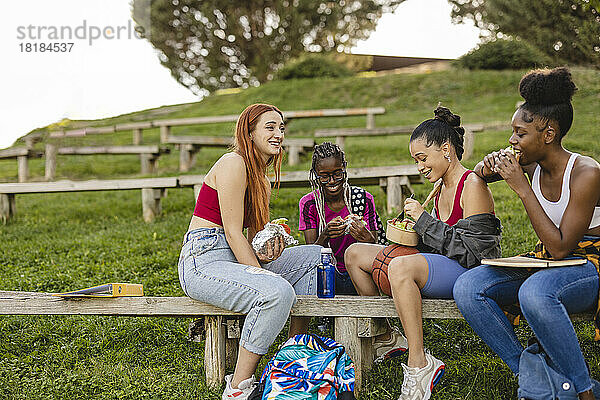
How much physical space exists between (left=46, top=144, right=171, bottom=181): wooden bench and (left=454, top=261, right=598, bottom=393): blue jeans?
7520mm

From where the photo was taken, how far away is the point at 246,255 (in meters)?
3.46

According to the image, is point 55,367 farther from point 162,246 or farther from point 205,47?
point 205,47

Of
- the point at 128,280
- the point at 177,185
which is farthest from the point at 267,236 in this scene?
the point at 177,185

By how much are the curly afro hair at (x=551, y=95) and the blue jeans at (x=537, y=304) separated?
0.71m

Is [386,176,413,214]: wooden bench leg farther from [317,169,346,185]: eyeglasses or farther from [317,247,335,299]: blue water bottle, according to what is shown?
[317,247,335,299]: blue water bottle

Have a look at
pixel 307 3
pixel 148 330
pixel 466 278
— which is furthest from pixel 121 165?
pixel 307 3

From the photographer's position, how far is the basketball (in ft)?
11.0

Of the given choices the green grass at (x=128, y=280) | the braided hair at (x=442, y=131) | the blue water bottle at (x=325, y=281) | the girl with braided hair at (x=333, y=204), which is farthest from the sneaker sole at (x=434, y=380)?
the braided hair at (x=442, y=131)

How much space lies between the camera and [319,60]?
1945 cm

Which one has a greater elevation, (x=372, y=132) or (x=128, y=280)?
(x=372, y=132)

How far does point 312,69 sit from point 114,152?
1017 centimetres

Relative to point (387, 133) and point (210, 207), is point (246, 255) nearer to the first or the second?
point (210, 207)

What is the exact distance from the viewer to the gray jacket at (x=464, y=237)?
3236 millimetres

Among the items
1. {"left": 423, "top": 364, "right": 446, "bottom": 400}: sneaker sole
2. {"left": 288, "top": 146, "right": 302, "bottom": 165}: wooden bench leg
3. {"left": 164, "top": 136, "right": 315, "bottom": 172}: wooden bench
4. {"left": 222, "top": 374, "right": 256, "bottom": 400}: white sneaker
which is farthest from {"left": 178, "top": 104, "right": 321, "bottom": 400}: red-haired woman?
{"left": 288, "top": 146, "right": 302, "bottom": 165}: wooden bench leg
